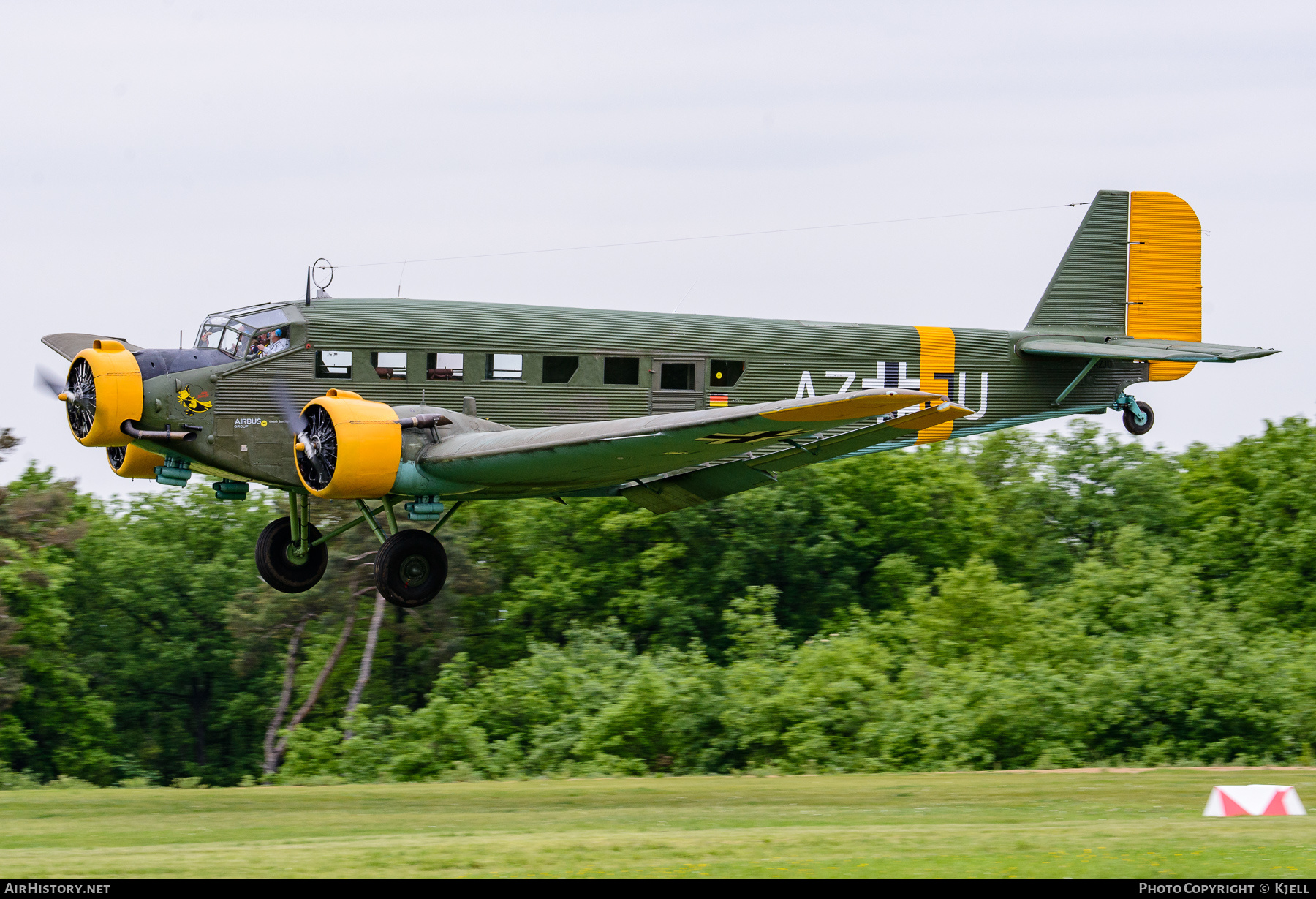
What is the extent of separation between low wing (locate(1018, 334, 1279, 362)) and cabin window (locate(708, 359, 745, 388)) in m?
4.14

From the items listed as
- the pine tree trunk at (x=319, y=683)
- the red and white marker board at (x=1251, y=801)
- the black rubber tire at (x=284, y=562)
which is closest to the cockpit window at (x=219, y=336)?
the black rubber tire at (x=284, y=562)

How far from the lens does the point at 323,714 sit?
3647 cm

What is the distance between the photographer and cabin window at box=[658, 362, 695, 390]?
1678 cm

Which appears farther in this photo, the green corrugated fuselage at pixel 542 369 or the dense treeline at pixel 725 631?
the dense treeline at pixel 725 631

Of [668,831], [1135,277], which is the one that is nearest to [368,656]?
[1135,277]

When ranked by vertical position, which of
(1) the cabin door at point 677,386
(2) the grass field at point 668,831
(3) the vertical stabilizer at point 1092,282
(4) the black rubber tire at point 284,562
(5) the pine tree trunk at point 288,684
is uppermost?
(3) the vertical stabilizer at point 1092,282

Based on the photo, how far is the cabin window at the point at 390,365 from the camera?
622 inches

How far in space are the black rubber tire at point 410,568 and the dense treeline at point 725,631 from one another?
9.23 m

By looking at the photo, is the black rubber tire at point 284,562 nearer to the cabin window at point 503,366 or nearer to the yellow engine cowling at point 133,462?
the yellow engine cowling at point 133,462

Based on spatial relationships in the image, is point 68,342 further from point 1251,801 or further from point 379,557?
point 1251,801

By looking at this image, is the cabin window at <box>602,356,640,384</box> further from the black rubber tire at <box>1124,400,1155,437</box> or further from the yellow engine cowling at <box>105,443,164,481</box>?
the black rubber tire at <box>1124,400,1155,437</box>

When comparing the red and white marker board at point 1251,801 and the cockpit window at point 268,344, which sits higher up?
the cockpit window at point 268,344

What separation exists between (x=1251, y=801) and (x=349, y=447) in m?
8.70

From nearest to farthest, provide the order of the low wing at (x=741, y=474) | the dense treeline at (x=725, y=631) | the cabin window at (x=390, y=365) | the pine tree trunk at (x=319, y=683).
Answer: the low wing at (x=741, y=474) < the cabin window at (x=390, y=365) < the dense treeline at (x=725, y=631) < the pine tree trunk at (x=319, y=683)
